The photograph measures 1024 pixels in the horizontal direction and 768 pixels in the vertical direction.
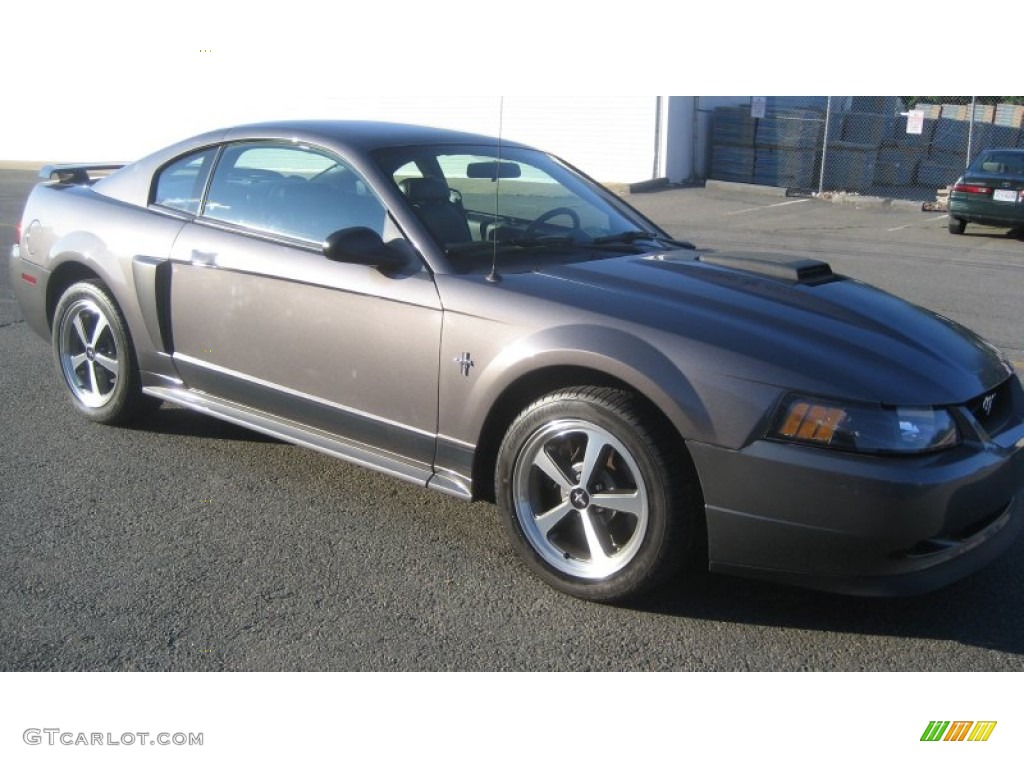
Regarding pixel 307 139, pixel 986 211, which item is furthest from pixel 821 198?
pixel 307 139

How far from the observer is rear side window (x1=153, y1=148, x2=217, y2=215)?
191 inches

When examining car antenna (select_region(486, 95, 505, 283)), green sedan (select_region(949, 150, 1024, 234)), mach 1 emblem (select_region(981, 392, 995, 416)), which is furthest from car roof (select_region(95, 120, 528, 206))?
green sedan (select_region(949, 150, 1024, 234))

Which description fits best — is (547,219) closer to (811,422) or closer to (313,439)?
(313,439)

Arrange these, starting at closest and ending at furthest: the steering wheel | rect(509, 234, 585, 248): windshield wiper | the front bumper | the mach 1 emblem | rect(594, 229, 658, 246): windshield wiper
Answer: the front bumper, the mach 1 emblem, rect(509, 234, 585, 248): windshield wiper, the steering wheel, rect(594, 229, 658, 246): windshield wiper

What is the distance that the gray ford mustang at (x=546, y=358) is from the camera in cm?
314

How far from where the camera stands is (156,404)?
17.5 feet

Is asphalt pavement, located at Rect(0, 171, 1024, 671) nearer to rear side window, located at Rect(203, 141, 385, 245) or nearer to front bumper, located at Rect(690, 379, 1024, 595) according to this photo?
front bumper, located at Rect(690, 379, 1024, 595)

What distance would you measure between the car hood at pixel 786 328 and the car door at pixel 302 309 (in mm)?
549

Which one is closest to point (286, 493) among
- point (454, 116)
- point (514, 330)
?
point (514, 330)

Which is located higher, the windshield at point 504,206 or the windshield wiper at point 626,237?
the windshield at point 504,206

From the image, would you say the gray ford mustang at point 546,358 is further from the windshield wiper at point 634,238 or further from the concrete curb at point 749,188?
the concrete curb at point 749,188

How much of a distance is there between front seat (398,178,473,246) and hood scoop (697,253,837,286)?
0.99 metres

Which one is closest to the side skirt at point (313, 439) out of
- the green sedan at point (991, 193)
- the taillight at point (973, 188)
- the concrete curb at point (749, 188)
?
the green sedan at point (991, 193)

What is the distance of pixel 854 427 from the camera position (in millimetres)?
3084
